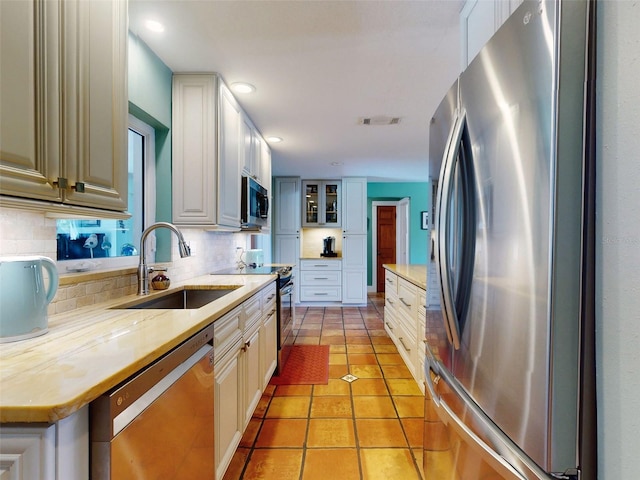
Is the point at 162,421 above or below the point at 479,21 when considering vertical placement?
below

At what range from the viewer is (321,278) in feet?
19.0

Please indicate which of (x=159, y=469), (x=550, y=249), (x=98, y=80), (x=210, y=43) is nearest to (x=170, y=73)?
(x=210, y=43)

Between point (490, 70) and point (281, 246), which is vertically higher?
point (490, 70)

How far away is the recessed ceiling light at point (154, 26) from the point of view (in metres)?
1.70

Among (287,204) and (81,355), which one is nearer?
(81,355)

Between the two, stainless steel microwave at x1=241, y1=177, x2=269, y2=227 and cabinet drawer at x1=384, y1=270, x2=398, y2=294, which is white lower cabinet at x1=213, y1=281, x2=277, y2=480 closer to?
stainless steel microwave at x1=241, y1=177, x2=269, y2=227

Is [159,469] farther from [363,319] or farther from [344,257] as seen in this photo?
[344,257]

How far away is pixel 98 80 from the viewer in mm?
1166

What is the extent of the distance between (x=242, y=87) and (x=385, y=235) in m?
5.31

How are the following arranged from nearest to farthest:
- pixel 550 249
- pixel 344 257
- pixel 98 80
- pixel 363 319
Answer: pixel 550 249 → pixel 98 80 → pixel 363 319 → pixel 344 257

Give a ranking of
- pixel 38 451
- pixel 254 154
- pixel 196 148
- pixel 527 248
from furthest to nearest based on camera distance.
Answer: pixel 254 154 < pixel 196 148 < pixel 527 248 < pixel 38 451

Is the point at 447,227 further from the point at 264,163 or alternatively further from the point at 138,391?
the point at 264,163

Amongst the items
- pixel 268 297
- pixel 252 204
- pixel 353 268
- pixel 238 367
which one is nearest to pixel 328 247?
pixel 353 268

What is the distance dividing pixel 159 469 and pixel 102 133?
1121 millimetres
